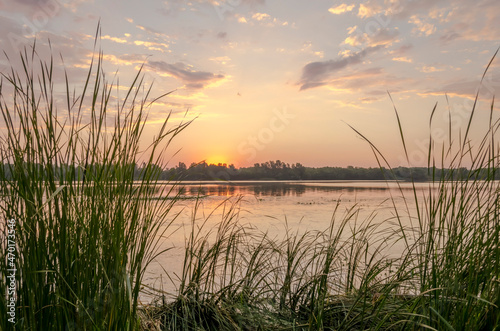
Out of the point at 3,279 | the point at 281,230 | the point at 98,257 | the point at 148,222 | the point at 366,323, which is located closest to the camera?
the point at 98,257

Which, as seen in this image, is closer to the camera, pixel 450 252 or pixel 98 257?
pixel 98 257

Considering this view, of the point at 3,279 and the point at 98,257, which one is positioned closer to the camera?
the point at 98,257

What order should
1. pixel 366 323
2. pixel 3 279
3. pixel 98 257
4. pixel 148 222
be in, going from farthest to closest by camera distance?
1. pixel 366 323
2. pixel 148 222
3. pixel 3 279
4. pixel 98 257

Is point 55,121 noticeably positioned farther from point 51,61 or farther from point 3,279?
point 3,279

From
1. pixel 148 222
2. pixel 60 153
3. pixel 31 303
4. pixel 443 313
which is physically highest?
pixel 60 153

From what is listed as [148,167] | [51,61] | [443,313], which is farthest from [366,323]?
[51,61]

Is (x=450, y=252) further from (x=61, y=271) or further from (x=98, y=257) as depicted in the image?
(x=61, y=271)

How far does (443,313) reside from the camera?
158cm

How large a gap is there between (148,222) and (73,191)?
340mm

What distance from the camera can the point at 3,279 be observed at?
62.0 inches

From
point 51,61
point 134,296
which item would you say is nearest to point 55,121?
point 51,61

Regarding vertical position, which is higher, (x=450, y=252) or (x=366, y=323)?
(x=450, y=252)

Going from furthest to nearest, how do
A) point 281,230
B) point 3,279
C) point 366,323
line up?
point 281,230 → point 366,323 → point 3,279

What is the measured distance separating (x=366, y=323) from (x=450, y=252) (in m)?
0.90
